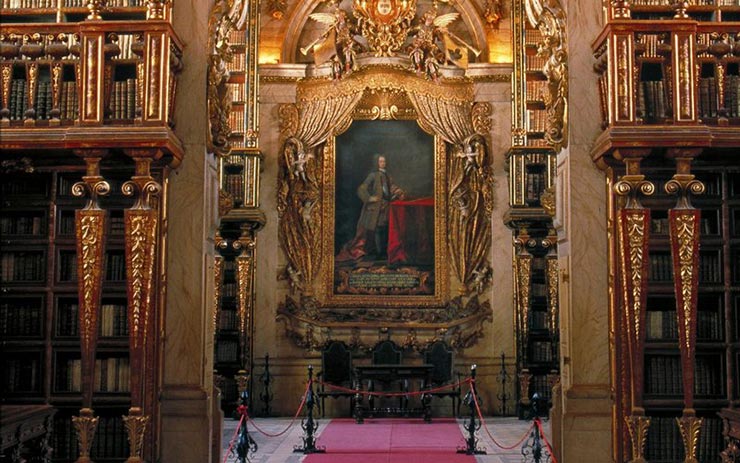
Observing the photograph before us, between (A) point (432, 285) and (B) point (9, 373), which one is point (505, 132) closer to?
(A) point (432, 285)

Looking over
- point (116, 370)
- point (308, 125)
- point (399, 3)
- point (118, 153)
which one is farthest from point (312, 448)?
point (399, 3)

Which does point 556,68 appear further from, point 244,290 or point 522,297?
point 244,290

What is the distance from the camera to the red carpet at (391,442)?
1150 cm

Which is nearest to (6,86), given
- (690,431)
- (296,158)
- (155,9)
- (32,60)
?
(32,60)

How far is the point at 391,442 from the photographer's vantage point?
13.1 metres

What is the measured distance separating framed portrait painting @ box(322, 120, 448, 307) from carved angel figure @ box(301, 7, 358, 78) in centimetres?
110

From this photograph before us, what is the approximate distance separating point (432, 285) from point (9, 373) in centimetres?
901

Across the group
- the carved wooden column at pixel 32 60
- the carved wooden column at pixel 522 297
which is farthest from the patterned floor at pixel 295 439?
the carved wooden column at pixel 32 60

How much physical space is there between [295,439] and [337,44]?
7101mm

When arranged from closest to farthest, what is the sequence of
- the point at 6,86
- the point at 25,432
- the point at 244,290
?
the point at 25,432, the point at 6,86, the point at 244,290

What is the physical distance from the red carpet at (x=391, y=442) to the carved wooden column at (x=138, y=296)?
361 centimetres

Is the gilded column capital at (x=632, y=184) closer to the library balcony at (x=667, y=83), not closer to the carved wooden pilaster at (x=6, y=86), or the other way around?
the library balcony at (x=667, y=83)

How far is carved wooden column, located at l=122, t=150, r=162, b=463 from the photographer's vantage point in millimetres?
7965

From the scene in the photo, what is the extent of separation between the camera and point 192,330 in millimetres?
8664
